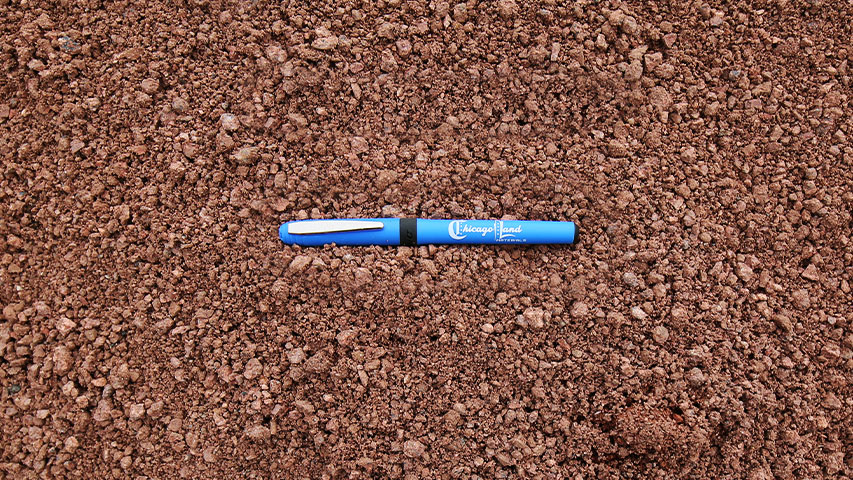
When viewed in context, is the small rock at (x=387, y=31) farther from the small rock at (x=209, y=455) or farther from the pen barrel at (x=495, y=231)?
the small rock at (x=209, y=455)

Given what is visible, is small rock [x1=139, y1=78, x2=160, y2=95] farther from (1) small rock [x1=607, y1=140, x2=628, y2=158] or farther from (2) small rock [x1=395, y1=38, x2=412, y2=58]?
(1) small rock [x1=607, y1=140, x2=628, y2=158]

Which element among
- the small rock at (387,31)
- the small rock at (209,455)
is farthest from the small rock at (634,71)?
the small rock at (209,455)

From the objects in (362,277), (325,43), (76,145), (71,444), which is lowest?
(71,444)

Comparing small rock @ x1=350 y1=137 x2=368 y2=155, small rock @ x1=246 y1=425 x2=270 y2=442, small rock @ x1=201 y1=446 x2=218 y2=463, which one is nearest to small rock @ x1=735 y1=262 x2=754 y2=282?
small rock @ x1=350 y1=137 x2=368 y2=155

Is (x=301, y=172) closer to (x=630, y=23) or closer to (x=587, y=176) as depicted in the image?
(x=587, y=176)

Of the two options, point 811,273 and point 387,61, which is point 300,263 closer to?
point 387,61

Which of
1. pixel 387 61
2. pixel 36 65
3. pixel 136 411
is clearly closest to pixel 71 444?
pixel 136 411

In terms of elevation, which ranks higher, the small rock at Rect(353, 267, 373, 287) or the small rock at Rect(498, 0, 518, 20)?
the small rock at Rect(498, 0, 518, 20)
